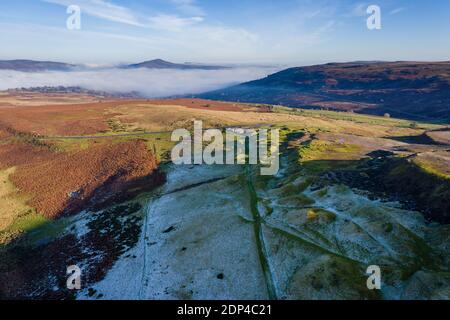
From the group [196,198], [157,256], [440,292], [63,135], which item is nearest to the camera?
[440,292]

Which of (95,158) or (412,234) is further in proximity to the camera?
(95,158)

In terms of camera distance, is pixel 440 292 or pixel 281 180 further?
pixel 281 180

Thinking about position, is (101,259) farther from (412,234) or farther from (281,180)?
(412,234)
